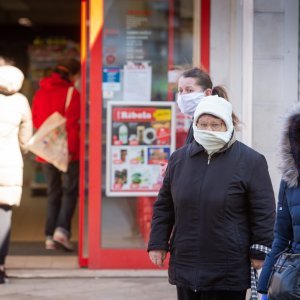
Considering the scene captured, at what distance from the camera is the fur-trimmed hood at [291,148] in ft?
13.2

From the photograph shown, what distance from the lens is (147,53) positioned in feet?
25.4

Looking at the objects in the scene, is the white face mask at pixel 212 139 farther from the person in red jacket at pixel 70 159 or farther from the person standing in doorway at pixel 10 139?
the person in red jacket at pixel 70 159

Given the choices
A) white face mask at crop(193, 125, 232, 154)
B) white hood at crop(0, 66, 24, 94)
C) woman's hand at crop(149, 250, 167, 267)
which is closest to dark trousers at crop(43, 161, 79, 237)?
white hood at crop(0, 66, 24, 94)

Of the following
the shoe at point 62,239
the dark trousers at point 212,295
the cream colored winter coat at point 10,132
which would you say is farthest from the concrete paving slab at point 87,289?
the dark trousers at point 212,295

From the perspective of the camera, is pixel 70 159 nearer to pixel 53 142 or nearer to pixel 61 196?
pixel 53 142

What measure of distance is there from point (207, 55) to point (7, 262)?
2680 mm

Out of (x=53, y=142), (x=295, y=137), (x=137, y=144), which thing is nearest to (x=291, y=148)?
(x=295, y=137)

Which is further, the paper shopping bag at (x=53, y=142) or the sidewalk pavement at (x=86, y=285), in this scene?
the paper shopping bag at (x=53, y=142)

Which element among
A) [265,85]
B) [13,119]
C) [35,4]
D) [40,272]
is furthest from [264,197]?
[35,4]

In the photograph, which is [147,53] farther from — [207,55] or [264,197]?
[264,197]

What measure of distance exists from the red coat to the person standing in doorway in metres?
1.23

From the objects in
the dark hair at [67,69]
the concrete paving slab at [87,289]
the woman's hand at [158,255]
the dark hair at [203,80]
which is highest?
the dark hair at [67,69]

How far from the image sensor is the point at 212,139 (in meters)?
4.35

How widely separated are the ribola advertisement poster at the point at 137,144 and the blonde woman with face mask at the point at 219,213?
10.5 feet
